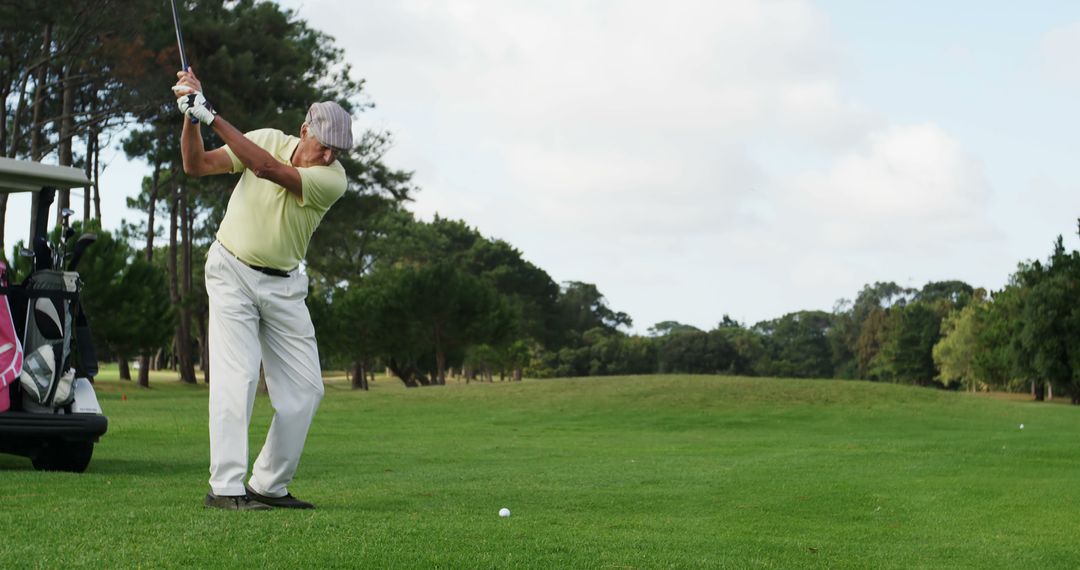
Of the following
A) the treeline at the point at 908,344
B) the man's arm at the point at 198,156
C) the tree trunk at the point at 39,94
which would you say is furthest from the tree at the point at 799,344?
the man's arm at the point at 198,156

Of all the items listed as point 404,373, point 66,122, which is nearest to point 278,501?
point 66,122

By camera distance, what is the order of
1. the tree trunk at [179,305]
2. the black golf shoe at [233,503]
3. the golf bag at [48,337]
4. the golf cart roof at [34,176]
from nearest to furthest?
the black golf shoe at [233,503]
the golf bag at [48,337]
the golf cart roof at [34,176]
the tree trunk at [179,305]

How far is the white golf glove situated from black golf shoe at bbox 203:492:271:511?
199cm

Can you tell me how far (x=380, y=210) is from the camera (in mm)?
43406

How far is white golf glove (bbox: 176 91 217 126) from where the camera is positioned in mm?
6215

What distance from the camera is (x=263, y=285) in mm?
6492

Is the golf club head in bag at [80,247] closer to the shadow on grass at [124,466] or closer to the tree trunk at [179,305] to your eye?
the shadow on grass at [124,466]

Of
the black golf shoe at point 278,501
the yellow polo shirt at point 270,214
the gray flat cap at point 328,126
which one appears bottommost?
the black golf shoe at point 278,501

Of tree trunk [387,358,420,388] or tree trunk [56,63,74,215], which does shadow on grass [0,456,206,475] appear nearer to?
tree trunk [56,63,74,215]

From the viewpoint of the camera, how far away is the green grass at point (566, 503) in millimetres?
5395

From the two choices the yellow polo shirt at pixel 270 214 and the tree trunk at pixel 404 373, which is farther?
the tree trunk at pixel 404 373

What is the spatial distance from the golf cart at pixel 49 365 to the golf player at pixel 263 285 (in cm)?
295

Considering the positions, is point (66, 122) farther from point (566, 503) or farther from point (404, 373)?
point (566, 503)

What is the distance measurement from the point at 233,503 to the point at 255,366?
0.74 meters
